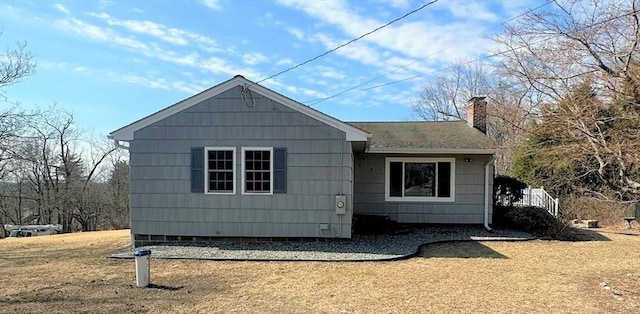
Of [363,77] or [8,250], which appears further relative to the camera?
[363,77]

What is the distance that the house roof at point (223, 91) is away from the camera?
9.42 m

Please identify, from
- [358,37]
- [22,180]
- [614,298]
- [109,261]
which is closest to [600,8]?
[358,37]

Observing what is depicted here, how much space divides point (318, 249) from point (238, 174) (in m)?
2.51

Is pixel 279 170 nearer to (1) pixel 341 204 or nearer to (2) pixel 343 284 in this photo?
(1) pixel 341 204

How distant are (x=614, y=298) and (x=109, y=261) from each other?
851 cm

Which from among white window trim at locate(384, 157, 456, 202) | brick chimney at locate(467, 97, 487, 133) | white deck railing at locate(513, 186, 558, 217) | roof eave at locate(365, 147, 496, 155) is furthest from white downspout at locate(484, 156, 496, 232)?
white deck railing at locate(513, 186, 558, 217)

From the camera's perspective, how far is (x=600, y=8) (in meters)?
13.5

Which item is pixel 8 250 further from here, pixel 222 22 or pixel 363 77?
pixel 363 77

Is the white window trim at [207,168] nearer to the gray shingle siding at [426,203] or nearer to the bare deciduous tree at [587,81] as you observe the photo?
the gray shingle siding at [426,203]

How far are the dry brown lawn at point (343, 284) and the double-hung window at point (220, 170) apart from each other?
211 centimetres

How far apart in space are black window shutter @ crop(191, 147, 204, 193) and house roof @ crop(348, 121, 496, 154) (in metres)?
4.07

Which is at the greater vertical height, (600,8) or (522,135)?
(600,8)

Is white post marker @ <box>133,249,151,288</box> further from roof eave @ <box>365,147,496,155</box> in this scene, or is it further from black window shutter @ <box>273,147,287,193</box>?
roof eave @ <box>365,147,496,155</box>

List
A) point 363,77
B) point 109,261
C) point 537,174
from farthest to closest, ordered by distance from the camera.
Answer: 1. point 537,174
2. point 363,77
3. point 109,261
